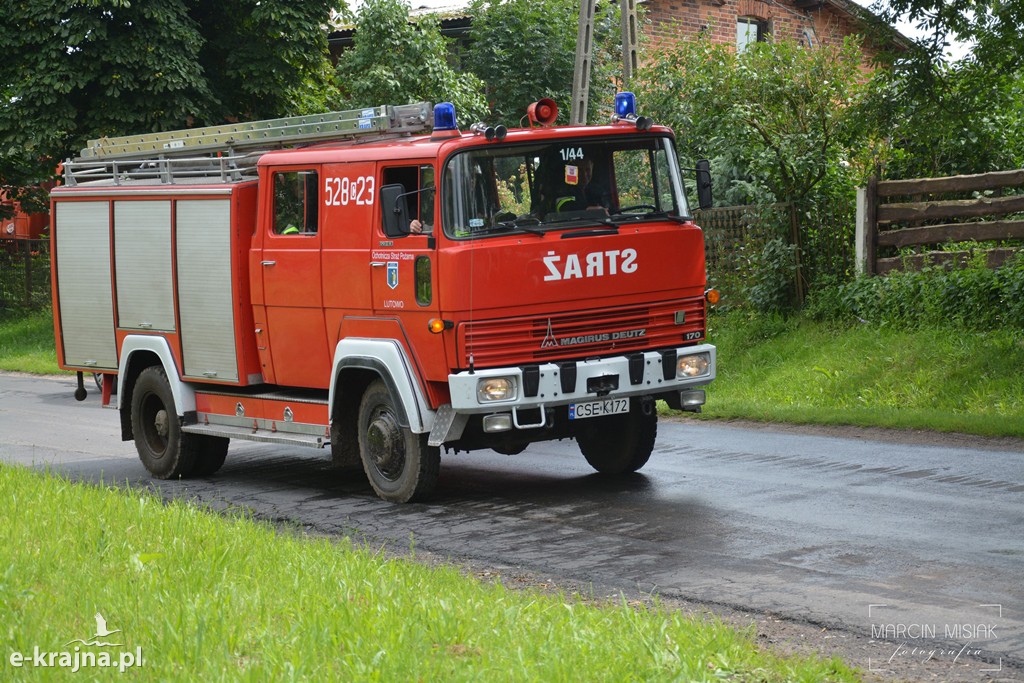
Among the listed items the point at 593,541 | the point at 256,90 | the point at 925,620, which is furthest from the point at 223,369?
the point at 256,90

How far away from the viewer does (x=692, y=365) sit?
417 inches

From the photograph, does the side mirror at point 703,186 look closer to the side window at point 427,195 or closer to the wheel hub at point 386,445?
the side window at point 427,195

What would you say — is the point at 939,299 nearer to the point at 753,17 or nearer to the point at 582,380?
the point at 582,380

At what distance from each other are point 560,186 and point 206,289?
349 centimetres

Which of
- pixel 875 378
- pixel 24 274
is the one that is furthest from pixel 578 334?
pixel 24 274

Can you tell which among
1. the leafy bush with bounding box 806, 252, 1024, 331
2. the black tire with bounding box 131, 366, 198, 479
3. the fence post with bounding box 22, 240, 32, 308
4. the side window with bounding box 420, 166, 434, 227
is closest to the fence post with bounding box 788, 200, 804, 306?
the leafy bush with bounding box 806, 252, 1024, 331

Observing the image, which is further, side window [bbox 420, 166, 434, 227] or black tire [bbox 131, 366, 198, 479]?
black tire [bbox 131, 366, 198, 479]

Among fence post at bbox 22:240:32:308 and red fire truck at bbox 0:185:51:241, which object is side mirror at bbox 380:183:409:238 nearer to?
fence post at bbox 22:240:32:308

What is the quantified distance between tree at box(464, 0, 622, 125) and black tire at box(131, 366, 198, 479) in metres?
22.6

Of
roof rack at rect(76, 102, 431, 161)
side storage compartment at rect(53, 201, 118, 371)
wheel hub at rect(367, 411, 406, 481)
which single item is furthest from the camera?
side storage compartment at rect(53, 201, 118, 371)

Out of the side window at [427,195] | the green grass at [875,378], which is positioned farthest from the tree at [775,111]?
the side window at [427,195]

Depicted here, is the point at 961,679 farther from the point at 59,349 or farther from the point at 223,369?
the point at 59,349

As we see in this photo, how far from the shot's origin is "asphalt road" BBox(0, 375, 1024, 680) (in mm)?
6680

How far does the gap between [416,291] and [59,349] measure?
538cm
